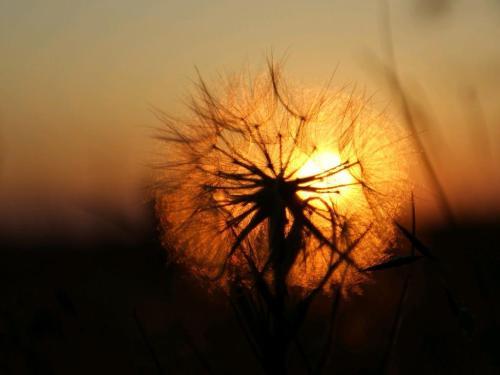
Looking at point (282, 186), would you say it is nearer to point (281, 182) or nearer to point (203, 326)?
point (281, 182)

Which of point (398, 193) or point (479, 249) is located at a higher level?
point (398, 193)

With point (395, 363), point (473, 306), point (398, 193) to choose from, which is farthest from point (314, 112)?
point (473, 306)

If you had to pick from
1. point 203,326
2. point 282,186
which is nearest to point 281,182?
point 282,186

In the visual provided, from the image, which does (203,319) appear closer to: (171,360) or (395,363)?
(171,360)

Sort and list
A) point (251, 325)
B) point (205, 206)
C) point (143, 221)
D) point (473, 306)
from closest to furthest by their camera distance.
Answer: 1. point (251, 325)
2. point (143, 221)
3. point (205, 206)
4. point (473, 306)

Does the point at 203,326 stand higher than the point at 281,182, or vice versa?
the point at 281,182

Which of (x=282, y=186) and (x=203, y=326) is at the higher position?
(x=282, y=186)

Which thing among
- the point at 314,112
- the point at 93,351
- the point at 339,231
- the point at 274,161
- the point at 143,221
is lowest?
the point at 93,351

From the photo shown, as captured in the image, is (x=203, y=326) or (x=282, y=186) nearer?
(x=282, y=186)
